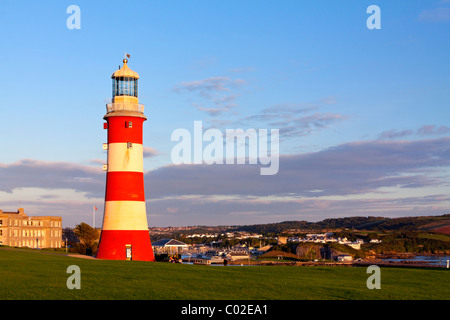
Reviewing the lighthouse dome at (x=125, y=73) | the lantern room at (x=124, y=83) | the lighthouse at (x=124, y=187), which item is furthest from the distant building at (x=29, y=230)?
the lighthouse dome at (x=125, y=73)

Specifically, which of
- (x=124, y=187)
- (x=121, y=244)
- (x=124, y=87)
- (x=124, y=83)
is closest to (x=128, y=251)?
(x=121, y=244)

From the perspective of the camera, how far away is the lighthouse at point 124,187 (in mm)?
43812

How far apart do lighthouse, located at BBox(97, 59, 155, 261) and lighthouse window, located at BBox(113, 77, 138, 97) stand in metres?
0.57

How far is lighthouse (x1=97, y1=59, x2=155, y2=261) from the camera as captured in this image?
4381 centimetres

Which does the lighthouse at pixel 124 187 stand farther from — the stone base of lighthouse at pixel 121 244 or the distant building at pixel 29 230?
the distant building at pixel 29 230

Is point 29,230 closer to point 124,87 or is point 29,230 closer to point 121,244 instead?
point 121,244

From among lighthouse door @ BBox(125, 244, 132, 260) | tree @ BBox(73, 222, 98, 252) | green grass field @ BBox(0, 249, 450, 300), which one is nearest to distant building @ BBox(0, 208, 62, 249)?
tree @ BBox(73, 222, 98, 252)

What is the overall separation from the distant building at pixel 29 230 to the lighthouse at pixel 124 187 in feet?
259

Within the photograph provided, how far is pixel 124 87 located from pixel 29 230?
292ft
